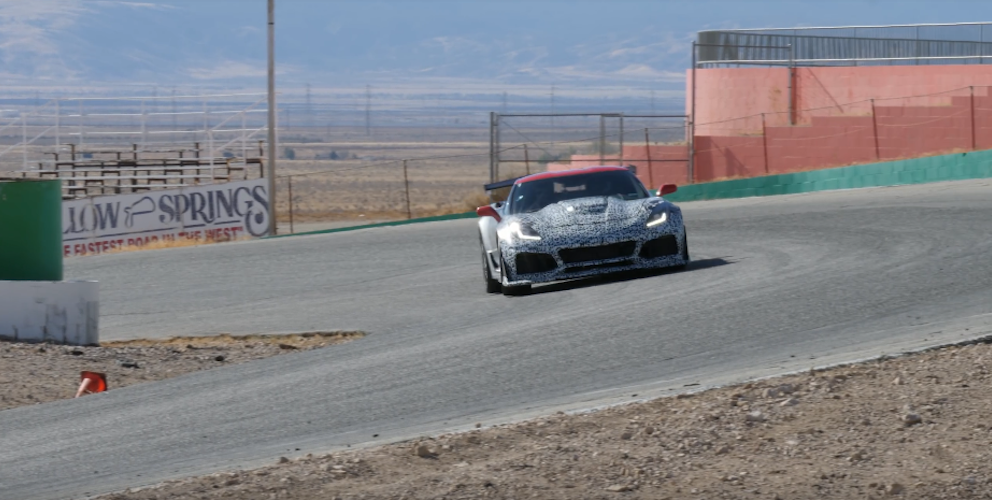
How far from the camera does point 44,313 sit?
14.0 metres

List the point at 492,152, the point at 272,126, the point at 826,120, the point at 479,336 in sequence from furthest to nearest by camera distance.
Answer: the point at 492,152 < the point at 272,126 < the point at 826,120 < the point at 479,336

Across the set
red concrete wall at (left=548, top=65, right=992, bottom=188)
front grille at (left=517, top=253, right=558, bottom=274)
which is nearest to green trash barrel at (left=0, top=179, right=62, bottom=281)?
front grille at (left=517, top=253, right=558, bottom=274)

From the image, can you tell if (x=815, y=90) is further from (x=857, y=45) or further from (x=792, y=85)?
(x=857, y=45)

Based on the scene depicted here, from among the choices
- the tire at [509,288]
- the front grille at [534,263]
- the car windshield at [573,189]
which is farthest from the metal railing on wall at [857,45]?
the front grille at [534,263]

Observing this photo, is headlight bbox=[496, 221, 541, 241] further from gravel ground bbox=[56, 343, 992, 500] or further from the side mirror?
gravel ground bbox=[56, 343, 992, 500]

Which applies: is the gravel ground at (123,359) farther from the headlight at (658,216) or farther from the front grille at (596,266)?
the headlight at (658,216)

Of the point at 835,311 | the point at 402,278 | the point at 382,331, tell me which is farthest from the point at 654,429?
the point at 402,278

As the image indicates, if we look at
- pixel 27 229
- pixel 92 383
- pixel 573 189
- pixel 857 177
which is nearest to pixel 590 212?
pixel 573 189

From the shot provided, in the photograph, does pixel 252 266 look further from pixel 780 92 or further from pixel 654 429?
pixel 780 92

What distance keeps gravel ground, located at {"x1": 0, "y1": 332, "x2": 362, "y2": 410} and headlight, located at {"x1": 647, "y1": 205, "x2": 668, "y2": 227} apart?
334cm

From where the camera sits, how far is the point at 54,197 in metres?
14.8

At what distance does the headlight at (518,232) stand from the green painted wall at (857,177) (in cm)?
1379

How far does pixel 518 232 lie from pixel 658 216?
1.48 meters

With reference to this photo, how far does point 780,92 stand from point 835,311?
100 feet
